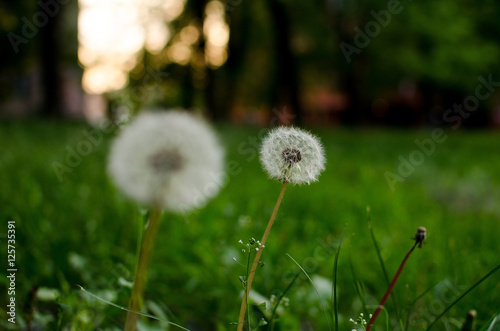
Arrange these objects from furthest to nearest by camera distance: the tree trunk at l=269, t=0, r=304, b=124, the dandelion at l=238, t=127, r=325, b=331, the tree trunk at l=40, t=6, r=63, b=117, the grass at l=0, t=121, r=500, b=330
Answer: the tree trunk at l=269, t=0, r=304, b=124 → the tree trunk at l=40, t=6, r=63, b=117 → the grass at l=0, t=121, r=500, b=330 → the dandelion at l=238, t=127, r=325, b=331

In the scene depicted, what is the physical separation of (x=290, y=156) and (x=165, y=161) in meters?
0.24

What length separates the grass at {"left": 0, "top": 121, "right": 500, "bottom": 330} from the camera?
158 centimetres

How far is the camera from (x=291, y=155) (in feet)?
2.87

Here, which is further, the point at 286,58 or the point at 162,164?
the point at 286,58

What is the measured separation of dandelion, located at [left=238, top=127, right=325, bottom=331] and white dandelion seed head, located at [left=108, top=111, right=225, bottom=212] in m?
0.14

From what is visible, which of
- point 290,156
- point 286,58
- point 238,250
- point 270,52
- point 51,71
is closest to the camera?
point 290,156

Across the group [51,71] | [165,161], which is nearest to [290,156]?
[165,161]

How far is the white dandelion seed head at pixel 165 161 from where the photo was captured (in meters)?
0.88

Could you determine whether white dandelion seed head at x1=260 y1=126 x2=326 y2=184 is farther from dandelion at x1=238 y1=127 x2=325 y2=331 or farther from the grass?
the grass

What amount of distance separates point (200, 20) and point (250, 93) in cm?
906

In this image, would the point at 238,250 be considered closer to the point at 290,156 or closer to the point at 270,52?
the point at 290,156

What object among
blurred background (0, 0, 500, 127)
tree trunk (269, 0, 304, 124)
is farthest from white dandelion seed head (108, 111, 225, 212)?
tree trunk (269, 0, 304, 124)

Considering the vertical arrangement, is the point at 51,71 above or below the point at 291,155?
above

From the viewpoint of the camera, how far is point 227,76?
24.7 metres
